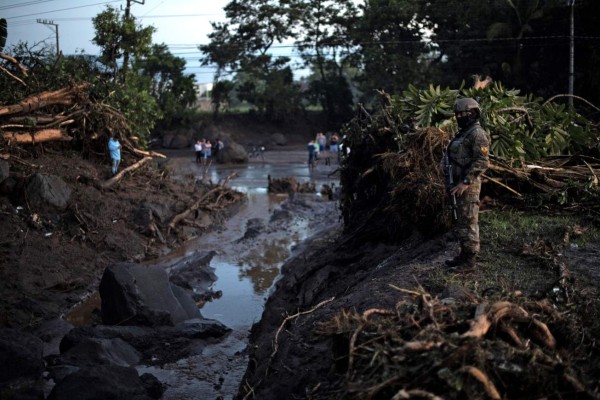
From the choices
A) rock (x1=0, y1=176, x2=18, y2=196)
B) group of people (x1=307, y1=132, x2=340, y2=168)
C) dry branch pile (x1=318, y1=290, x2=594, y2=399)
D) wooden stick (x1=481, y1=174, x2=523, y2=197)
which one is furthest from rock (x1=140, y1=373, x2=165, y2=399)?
group of people (x1=307, y1=132, x2=340, y2=168)

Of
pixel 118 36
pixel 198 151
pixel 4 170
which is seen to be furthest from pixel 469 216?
pixel 198 151

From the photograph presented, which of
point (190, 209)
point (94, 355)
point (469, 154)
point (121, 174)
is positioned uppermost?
point (469, 154)

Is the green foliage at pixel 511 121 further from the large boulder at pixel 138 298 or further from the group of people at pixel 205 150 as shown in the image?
the group of people at pixel 205 150

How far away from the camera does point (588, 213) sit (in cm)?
848

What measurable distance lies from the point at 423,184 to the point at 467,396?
17.4 feet

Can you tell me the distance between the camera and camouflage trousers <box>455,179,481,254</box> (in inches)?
262

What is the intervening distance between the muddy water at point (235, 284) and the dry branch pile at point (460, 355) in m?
3.61

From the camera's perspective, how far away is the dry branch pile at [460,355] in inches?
146

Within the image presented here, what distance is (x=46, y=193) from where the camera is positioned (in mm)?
13711

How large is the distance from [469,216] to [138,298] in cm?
535

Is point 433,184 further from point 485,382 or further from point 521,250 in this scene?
point 485,382

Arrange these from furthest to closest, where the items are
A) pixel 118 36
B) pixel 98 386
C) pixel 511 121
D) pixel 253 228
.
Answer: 1. pixel 118 36
2. pixel 253 228
3. pixel 511 121
4. pixel 98 386

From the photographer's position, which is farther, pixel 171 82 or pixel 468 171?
pixel 171 82

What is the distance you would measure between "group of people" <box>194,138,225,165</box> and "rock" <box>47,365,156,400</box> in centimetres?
2582
